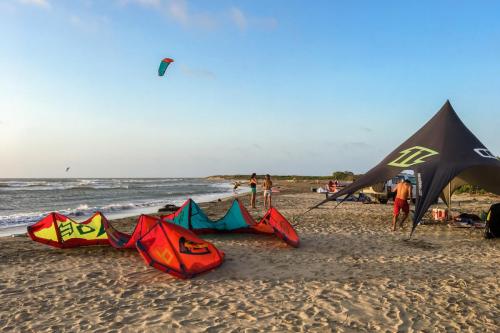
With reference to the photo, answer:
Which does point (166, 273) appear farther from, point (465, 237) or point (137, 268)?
point (465, 237)

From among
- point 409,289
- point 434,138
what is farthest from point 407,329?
point 434,138

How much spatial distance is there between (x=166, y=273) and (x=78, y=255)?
8.81ft

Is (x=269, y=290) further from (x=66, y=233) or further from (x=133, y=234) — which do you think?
(x=66, y=233)

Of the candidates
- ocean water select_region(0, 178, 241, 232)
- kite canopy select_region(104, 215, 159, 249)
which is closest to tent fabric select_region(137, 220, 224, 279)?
kite canopy select_region(104, 215, 159, 249)

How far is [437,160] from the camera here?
29.7ft

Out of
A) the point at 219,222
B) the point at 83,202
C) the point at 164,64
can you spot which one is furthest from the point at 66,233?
the point at 83,202

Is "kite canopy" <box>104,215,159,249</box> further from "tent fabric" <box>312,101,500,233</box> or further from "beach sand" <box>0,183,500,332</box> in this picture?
"tent fabric" <box>312,101,500,233</box>

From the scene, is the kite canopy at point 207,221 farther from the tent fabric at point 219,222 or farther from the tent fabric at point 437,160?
the tent fabric at point 437,160

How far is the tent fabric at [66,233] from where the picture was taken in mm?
8344

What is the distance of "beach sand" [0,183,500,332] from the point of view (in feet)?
14.5

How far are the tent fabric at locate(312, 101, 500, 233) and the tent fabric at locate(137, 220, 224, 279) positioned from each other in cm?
351

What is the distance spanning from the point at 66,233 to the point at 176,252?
3.53 metres

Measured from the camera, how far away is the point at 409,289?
218 inches

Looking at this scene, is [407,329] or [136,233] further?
[136,233]
